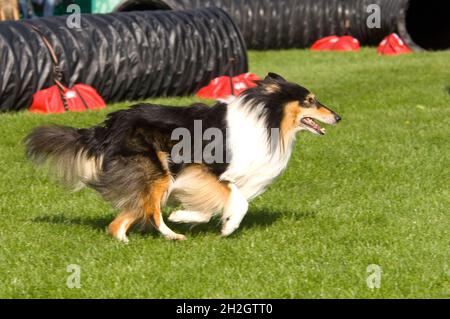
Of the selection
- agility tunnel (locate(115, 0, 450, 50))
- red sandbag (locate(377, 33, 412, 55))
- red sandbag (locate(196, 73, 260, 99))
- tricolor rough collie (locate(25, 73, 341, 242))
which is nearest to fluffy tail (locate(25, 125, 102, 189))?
tricolor rough collie (locate(25, 73, 341, 242))

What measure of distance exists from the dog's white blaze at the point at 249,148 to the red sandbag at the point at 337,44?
12.6 metres

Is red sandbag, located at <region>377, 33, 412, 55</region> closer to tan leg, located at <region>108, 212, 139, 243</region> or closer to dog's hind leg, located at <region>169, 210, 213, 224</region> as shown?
dog's hind leg, located at <region>169, 210, 213, 224</region>

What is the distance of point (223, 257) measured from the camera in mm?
6867

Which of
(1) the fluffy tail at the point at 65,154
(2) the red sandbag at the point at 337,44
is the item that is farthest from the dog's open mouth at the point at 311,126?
(2) the red sandbag at the point at 337,44

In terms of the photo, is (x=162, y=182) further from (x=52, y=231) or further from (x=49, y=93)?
(x=49, y=93)

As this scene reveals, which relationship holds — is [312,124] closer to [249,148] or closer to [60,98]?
[249,148]

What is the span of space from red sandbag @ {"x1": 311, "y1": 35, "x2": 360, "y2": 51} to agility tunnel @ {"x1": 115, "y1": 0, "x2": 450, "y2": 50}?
0.28 metres

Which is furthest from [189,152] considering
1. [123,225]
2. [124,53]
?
[124,53]

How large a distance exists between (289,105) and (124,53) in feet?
22.0

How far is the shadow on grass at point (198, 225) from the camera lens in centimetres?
774

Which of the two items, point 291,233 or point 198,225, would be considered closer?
point 291,233

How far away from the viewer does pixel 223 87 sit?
46.8 feet

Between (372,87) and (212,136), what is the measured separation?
7.71 meters

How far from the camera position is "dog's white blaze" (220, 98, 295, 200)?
719 cm
